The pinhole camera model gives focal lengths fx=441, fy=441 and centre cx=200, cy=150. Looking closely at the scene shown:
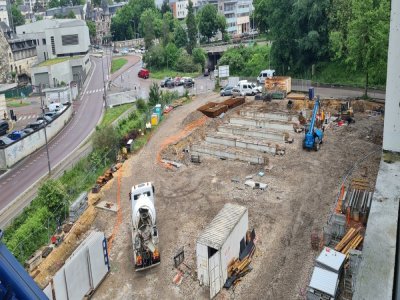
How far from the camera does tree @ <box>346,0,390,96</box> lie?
3380cm

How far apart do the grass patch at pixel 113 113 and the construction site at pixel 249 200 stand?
802 cm

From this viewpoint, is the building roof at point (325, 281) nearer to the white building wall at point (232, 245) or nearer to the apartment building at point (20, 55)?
the white building wall at point (232, 245)

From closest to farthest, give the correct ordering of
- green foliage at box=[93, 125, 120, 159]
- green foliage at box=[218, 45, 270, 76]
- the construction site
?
1. the construction site
2. green foliage at box=[93, 125, 120, 159]
3. green foliage at box=[218, 45, 270, 76]

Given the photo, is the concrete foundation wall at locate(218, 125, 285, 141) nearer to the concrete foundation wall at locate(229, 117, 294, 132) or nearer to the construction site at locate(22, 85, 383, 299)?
the construction site at locate(22, 85, 383, 299)

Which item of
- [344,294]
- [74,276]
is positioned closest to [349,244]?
[344,294]

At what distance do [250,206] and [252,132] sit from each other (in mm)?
10341

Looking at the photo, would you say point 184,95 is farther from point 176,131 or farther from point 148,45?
point 148,45

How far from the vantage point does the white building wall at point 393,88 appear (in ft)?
66.6

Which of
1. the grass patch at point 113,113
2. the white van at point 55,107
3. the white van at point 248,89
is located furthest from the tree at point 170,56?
the white van at point 248,89

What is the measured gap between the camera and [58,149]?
3556cm

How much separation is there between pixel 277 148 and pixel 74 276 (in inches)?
647

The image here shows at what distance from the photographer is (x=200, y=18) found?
270ft

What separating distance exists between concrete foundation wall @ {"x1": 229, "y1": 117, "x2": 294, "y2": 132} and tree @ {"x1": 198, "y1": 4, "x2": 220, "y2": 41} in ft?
171

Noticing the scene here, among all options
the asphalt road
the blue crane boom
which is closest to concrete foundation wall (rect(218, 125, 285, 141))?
the blue crane boom
